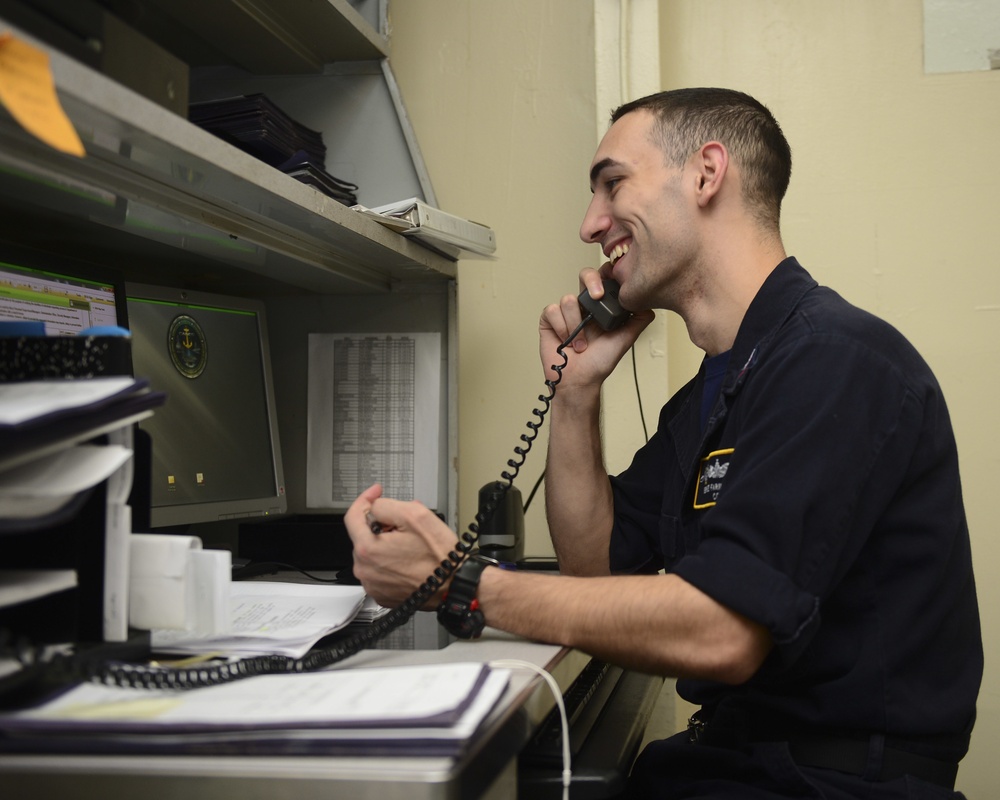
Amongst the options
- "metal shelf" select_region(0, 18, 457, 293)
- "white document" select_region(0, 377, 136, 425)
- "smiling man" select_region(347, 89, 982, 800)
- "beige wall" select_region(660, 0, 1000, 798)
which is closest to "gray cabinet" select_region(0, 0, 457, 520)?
"metal shelf" select_region(0, 18, 457, 293)

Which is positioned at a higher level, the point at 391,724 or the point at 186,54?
the point at 186,54

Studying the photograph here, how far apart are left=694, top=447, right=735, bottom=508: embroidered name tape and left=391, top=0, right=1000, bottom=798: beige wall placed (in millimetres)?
627

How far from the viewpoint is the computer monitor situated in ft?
4.87

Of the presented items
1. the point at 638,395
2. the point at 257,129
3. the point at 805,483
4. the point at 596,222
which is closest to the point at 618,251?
the point at 596,222

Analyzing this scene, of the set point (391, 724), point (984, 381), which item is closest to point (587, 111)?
point (984, 381)

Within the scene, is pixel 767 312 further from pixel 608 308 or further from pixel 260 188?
pixel 260 188

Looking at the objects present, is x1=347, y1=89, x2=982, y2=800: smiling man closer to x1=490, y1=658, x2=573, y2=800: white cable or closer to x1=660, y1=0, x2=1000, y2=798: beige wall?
x1=490, y1=658, x2=573, y2=800: white cable

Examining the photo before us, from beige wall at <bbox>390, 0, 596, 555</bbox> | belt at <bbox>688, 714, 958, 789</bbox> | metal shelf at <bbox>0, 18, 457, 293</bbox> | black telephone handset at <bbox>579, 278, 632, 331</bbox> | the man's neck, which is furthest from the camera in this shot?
beige wall at <bbox>390, 0, 596, 555</bbox>

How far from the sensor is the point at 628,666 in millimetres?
982

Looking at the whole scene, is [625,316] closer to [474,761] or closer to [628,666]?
[628,666]

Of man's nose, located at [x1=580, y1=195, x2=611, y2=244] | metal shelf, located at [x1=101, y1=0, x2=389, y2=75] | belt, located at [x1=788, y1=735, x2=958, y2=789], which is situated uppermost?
metal shelf, located at [x1=101, y1=0, x2=389, y2=75]

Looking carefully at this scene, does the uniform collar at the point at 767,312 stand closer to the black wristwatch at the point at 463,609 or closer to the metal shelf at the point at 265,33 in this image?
the black wristwatch at the point at 463,609

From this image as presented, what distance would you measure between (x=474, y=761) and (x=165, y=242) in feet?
3.32

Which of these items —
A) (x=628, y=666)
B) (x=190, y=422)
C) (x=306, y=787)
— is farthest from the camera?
(x=190, y=422)
